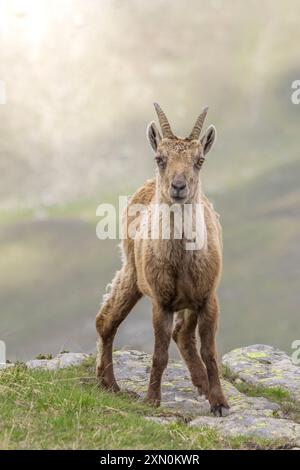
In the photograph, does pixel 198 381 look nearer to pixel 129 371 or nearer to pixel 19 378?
pixel 129 371

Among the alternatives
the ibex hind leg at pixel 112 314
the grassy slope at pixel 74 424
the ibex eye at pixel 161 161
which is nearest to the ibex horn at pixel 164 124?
the ibex eye at pixel 161 161

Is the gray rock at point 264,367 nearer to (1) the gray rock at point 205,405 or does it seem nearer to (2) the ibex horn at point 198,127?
(1) the gray rock at point 205,405

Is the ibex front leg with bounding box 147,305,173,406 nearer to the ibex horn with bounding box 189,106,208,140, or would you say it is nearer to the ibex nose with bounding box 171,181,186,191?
the ibex nose with bounding box 171,181,186,191

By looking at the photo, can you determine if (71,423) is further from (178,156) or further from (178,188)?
(178,156)

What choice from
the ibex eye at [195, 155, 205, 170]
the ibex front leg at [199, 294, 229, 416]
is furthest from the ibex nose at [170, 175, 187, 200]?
the ibex front leg at [199, 294, 229, 416]

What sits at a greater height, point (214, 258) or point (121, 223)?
point (121, 223)

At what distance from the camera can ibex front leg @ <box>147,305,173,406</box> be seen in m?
11.7

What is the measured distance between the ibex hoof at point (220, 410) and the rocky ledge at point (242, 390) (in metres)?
0.09

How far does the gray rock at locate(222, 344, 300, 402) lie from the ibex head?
18.7 feet

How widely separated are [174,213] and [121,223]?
3.01m

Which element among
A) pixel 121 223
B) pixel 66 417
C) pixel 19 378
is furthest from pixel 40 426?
pixel 121 223

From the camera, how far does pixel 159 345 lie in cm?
1177

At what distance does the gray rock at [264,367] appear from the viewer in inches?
610

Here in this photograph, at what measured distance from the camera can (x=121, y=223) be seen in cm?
1414
